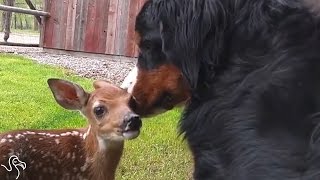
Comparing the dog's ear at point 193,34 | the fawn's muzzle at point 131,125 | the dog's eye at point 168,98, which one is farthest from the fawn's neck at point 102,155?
the dog's ear at point 193,34

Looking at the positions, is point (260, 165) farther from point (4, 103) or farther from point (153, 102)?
point (4, 103)

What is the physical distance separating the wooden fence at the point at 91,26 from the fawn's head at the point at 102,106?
10.4 m

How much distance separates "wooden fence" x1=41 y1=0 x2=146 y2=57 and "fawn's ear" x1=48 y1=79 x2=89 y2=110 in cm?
1038

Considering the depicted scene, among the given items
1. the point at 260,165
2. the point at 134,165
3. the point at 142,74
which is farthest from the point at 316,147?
the point at 134,165

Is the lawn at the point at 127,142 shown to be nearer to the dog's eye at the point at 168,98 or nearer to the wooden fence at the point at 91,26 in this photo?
the dog's eye at the point at 168,98

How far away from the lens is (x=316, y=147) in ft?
5.88

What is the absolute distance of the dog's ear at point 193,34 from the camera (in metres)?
2.13

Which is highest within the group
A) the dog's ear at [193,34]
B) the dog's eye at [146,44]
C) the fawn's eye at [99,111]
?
the dog's ear at [193,34]

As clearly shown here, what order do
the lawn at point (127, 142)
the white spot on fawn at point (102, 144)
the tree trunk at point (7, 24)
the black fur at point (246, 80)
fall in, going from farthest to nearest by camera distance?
the tree trunk at point (7, 24) → the lawn at point (127, 142) → the white spot on fawn at point (102, 144) → the black fur at point (246, 80)

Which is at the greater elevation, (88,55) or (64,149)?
(64,149)

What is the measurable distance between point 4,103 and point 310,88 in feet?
21.5

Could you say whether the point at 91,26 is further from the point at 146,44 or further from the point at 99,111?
the point at 146,44

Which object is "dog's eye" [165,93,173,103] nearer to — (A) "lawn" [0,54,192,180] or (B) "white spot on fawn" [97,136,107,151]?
(A) "lawn" [0,54,192,180]

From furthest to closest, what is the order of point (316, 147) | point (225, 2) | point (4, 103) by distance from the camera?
point (4, 103) → point (225, 2) → point (316, 147)
